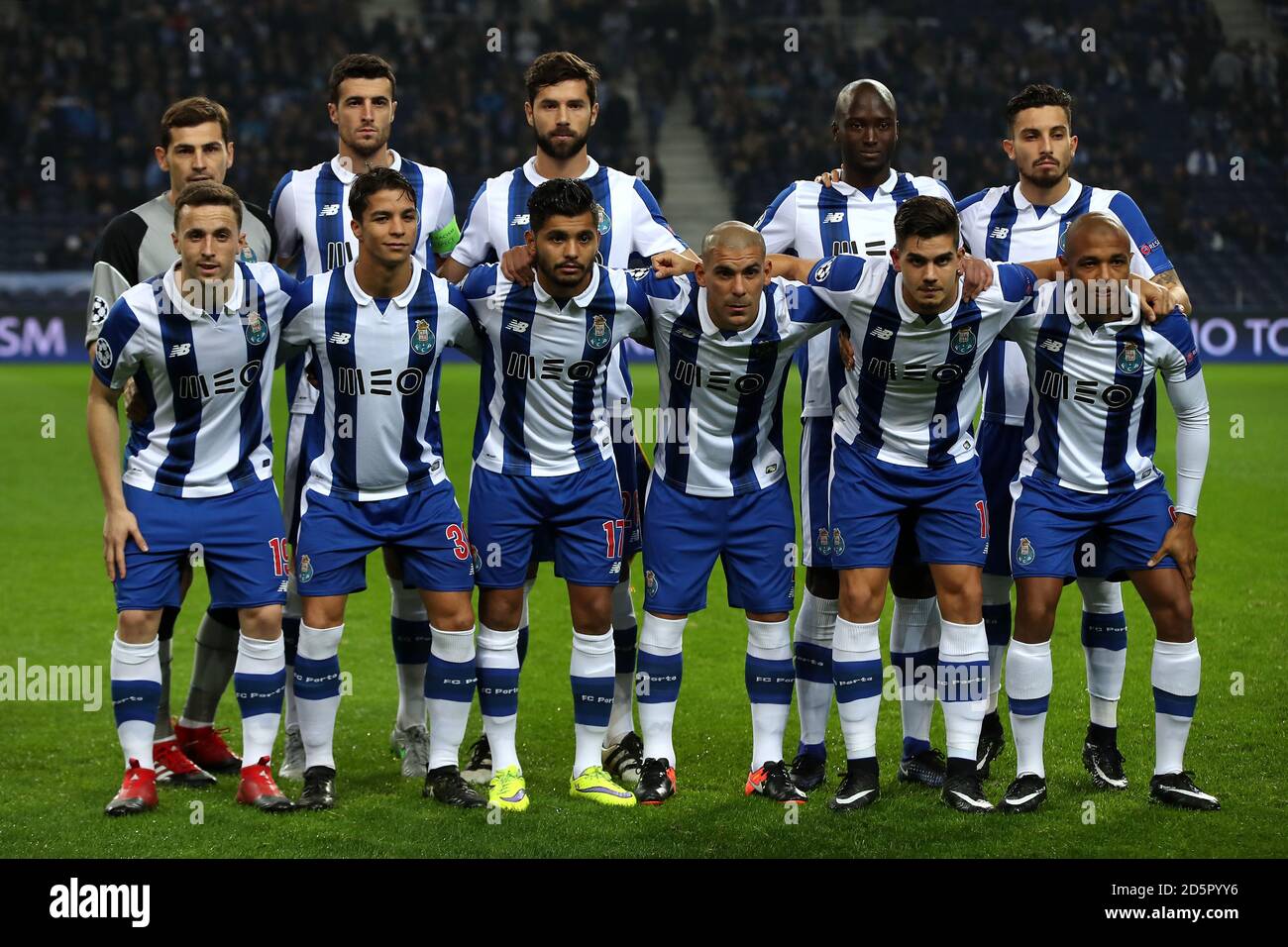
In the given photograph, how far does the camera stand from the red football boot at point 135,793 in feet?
16.9

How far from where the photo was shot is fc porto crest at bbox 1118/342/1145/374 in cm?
516

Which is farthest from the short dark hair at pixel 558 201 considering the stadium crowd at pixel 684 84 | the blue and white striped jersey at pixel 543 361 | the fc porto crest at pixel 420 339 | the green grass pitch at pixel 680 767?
the stadium crowd at pixel 684 84

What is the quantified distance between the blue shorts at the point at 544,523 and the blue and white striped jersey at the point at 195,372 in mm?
769

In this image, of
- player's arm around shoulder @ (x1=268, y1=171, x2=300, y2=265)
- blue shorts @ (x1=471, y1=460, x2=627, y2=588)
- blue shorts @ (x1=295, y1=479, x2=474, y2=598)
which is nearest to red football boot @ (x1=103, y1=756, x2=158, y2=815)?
blue shorts @ (x1=295, y1=479, x2=474, y2=598)

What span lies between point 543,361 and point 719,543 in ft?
2.85

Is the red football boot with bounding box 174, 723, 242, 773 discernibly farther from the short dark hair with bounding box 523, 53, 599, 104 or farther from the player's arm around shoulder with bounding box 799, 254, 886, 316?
the player's arm around shoulder with bounding box 799, 254, 886, 316

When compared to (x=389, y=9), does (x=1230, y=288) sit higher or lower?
lower

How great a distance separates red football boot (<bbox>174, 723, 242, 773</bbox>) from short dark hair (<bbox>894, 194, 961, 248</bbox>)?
310cm

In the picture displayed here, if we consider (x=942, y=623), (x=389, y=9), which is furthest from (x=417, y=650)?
(x=389, y=9)

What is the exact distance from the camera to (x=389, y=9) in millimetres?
28297

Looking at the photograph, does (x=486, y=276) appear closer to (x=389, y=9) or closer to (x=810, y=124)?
(x=810, y=124)

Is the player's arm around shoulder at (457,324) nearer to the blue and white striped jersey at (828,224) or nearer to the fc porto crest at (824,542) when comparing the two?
the blue and white striped jersey at (828,224)
